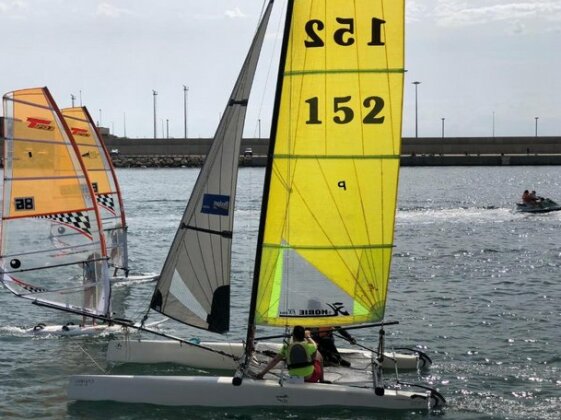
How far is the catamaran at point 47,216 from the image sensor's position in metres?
18.2

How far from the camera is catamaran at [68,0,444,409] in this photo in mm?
14438

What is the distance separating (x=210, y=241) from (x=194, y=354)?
112 inches

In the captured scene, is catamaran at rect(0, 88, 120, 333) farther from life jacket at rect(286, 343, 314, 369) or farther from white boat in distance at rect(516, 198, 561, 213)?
white boat in distance at rect(516, 198, 561, 213)

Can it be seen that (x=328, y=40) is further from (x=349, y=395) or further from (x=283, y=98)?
(x=349, y=395)

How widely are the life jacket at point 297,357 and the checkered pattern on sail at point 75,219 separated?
5829mm

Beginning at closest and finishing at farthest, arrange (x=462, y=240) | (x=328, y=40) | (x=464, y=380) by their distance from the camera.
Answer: (x=328, y=40) → (x=464, y=380) → (x=462, y=240)

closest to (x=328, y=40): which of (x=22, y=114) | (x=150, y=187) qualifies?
(x=22, y=114)

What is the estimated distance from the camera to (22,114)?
18062 millimetres

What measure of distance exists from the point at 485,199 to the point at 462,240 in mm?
29945

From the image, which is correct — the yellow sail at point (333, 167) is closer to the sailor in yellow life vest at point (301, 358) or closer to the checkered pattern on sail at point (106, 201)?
the sailor in yellow life vest at point (301, 358)

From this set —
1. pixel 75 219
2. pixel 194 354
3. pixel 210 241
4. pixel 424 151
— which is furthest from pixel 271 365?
pixel 424 151

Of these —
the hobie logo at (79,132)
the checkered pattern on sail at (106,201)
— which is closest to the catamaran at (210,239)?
the hobie logo at (79,132)

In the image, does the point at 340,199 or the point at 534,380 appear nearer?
the point at 340,199

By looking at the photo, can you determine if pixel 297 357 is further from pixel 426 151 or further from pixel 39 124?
pixel 426 151
